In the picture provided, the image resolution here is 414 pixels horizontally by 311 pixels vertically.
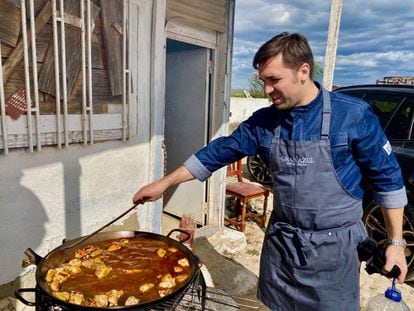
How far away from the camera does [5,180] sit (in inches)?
98.3

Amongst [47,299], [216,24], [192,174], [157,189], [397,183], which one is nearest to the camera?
[47,299]

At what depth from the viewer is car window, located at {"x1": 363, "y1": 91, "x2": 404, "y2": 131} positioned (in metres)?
4.30

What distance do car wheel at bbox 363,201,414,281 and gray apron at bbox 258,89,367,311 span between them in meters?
2.14

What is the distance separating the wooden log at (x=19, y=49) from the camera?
2367 millimetres

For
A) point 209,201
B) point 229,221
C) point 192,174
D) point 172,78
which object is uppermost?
point 172,78

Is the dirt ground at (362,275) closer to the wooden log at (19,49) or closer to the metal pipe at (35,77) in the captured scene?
the metal pipe at (35,77)

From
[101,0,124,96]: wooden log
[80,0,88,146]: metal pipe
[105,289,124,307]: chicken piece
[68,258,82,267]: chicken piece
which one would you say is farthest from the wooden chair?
[105,289,124,307]: chicken piece

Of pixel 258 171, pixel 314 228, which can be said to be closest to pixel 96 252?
pixel 314 228

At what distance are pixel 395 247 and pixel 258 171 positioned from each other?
6277mm

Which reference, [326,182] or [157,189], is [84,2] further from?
[326,182]

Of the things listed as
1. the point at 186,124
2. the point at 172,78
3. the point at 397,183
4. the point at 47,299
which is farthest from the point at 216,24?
the point at 47,299

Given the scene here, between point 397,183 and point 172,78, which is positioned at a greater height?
point 172,78

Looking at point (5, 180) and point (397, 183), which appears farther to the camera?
point (5, 180)

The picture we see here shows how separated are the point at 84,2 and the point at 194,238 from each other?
126 inches
